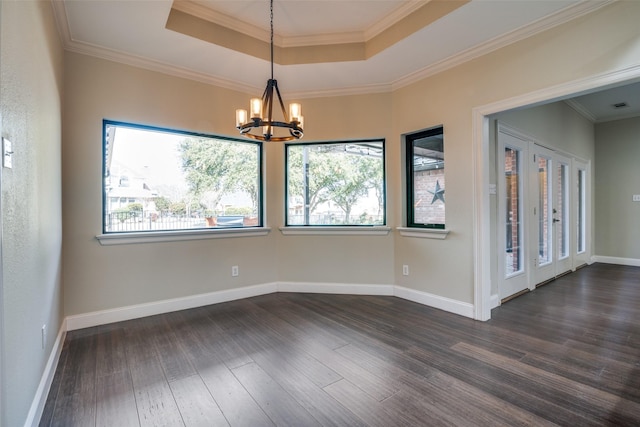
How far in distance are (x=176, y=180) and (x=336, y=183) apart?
6.62 feet

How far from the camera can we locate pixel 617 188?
5.90 meters

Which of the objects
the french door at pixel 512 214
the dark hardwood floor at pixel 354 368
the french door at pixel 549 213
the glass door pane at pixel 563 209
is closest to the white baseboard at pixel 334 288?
the dark hardwood floor at pixel 354 368

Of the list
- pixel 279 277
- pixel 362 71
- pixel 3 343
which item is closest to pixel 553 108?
pixel 362 71

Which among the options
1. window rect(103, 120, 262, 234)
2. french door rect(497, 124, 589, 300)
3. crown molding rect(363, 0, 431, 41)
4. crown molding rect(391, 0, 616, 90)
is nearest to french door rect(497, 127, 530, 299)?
Answer: french door rect(497, 124, 589, 300)

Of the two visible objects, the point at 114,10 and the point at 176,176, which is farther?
the point at 176,176

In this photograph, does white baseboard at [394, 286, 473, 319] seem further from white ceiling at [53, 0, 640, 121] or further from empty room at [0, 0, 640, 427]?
white ceiling at [53, 0, 640, 121]

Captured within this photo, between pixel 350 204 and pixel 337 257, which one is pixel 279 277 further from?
pixel 350 204

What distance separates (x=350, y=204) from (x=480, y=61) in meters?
2.16

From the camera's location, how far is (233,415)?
173 cm

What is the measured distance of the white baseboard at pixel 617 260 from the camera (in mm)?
5746

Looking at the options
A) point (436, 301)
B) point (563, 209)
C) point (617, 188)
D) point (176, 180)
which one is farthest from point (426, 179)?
point (617, 188)

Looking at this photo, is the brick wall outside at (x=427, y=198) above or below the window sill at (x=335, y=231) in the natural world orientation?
above

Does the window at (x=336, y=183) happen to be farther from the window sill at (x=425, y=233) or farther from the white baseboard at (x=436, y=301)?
the white baseboard at (x=436, y=301)

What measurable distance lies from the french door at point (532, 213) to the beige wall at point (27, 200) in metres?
Answer: 4.10
